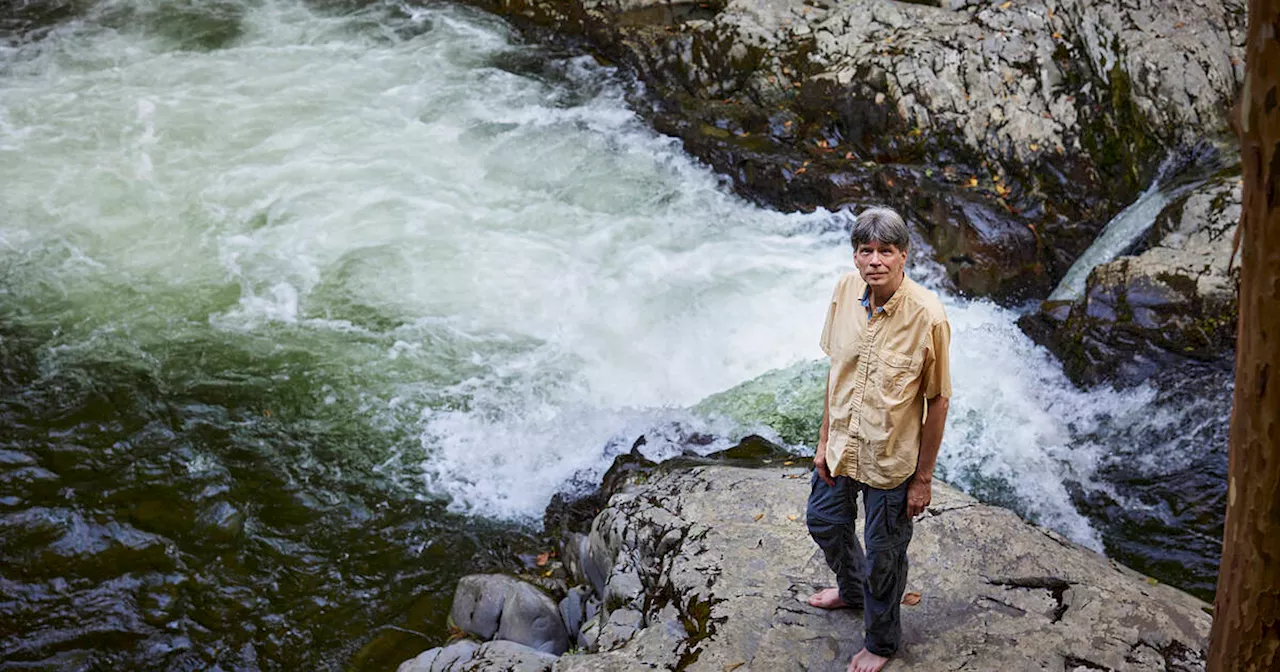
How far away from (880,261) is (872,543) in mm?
1108

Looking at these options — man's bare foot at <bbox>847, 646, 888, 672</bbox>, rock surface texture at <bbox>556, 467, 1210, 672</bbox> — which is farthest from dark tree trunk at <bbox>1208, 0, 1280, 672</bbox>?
man's bare foot at <bbox>847, 646, 888, 672</bbox>

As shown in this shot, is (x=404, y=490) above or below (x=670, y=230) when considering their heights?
below

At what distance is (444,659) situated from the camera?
5531 millimetres

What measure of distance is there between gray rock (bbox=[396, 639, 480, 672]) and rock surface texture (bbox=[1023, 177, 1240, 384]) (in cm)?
540

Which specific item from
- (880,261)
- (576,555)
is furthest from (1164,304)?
(880,261)

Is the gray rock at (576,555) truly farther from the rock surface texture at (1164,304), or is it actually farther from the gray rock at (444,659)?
the rock surface texture at (1164,304)

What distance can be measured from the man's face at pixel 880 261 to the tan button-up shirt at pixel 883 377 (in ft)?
0.27

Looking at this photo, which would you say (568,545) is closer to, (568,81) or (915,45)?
(915,45)

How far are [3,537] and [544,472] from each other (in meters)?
3.76

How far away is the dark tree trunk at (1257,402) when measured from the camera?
249cm

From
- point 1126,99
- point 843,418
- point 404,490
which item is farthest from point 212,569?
point 1126,99

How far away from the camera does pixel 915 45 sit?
10562mm

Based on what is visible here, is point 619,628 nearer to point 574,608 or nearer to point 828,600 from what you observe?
point 574,608

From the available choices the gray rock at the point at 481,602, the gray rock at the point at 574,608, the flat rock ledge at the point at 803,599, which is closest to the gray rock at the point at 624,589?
the flat rock ledge at the point at 803,599
